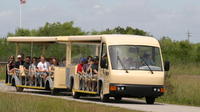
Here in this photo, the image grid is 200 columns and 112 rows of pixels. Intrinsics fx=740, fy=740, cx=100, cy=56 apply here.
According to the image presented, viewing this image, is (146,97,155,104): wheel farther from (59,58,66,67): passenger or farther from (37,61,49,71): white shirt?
(37,61,49,71): white shirt

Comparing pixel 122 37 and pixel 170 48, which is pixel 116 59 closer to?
pixel 122 37

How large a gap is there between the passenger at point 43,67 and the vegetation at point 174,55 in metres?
0.62

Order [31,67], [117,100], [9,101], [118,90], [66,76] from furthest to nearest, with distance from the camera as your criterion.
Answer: [31,67] < [66,76] < [117,100] < [118,90] < [9,101]

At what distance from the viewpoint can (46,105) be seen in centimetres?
2083

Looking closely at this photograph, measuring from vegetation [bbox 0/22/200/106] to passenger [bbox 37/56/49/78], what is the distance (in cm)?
62

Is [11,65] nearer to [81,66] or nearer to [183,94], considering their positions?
[81,66]

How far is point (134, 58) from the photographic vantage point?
26.3 meters

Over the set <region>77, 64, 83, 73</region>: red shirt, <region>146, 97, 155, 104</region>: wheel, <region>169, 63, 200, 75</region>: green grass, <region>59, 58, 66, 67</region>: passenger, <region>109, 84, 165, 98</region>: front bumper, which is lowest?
<region>146, 97, 155, 104</region>: wheel

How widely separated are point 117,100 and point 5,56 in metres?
35.9

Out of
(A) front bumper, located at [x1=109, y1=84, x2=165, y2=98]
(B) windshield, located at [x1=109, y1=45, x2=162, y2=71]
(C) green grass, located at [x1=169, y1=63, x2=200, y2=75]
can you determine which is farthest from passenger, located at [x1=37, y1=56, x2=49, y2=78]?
(C) green grass, located at [x1=169, y1=63, x2=200, y2=75]

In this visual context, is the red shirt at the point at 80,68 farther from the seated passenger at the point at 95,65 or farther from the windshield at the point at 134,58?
the windshield at the point at 134,58

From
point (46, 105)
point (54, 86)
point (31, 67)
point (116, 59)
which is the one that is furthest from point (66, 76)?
point (46, 105)

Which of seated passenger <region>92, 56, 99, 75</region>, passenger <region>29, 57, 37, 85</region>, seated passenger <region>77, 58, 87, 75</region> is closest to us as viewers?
seated passenger <region>92, 56, 99, 75</region>

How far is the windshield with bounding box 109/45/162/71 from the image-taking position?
26.0 m
